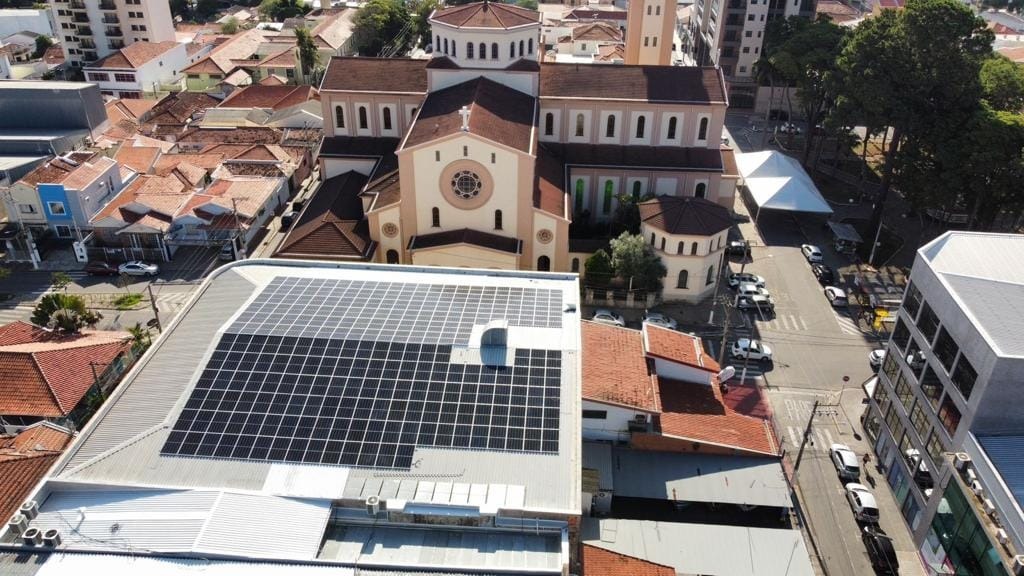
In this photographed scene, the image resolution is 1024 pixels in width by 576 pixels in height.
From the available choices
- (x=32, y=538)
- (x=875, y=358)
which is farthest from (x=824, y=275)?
(x=32, y=538)

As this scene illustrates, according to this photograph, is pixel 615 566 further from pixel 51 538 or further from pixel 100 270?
pixel 100 270

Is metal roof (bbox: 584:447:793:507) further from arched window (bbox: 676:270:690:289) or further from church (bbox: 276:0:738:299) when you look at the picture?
arched window (bbox: 676:270:690:289)

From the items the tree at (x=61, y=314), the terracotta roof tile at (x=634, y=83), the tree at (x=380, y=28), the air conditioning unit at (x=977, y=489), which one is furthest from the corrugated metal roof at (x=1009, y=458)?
the tree at (x=380, y=28)

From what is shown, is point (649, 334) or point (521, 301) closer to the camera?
point (521, 301)

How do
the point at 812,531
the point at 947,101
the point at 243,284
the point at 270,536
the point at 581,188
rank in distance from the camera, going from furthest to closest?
the point at 581,188
the point at 947,101
the point at 243,284
the point at 812,531
the point at 270,536

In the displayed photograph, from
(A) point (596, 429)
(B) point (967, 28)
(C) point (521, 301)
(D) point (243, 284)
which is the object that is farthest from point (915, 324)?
(D) point (243, 284)

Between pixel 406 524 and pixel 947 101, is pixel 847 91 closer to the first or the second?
pixel 947 101
